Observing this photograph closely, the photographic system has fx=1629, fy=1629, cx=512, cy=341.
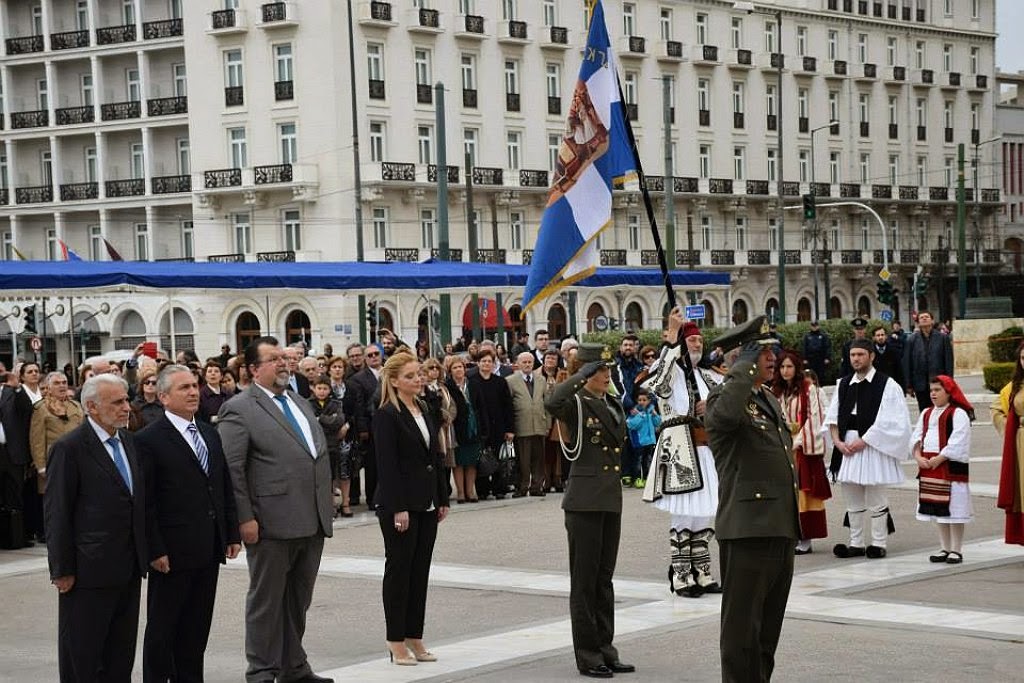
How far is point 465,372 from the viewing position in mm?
21312

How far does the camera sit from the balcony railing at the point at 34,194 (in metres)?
70.0

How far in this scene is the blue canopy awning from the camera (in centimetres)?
2498

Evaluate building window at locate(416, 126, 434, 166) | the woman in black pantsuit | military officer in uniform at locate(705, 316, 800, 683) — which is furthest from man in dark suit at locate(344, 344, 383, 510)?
building window at locate(416, 126, 434, 166)

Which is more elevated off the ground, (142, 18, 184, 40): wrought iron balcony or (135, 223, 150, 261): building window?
(142, 18, 184, 40): wrought iron balcony

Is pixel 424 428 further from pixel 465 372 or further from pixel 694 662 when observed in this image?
pixel 465 372

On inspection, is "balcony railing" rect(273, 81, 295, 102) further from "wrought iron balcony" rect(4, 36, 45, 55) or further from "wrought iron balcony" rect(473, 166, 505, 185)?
"wrought iron balcony" rect(4, 36, 45, 55)

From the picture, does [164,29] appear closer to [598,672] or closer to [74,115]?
[74,115]

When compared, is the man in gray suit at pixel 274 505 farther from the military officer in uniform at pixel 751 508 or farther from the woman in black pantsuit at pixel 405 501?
the military officer in uniform at pixel 751 508

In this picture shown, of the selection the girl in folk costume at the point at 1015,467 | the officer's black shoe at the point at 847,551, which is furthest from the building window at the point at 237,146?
the girl in folk costume at the point at 1015,467

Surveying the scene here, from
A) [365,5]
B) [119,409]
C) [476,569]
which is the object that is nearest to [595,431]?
[119,409]

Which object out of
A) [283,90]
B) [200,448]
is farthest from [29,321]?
[200,448]

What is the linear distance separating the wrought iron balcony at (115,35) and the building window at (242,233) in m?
9.57

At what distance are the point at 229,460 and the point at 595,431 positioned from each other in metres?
2.48

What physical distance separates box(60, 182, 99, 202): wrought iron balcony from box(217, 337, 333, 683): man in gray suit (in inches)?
2414
